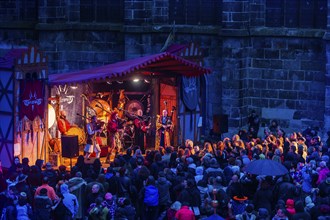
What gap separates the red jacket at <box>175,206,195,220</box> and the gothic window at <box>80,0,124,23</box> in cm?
1672

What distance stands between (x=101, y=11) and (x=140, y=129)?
21.2ft

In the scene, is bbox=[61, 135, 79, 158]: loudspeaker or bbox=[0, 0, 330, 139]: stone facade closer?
bbox=[61, 135, 79, 158]: loudspeaker

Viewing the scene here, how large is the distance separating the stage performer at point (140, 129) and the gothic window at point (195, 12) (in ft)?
16.6

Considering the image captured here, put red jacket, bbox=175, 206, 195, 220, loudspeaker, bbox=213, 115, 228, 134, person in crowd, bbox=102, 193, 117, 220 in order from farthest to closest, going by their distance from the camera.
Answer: loudspeaker, bbox=213, 115, 228, 134
person in crowd, bbox=102, 193, 117, 220
red jacket, bbox=175, 206, 195, 220

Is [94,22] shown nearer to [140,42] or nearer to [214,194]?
[140,42]

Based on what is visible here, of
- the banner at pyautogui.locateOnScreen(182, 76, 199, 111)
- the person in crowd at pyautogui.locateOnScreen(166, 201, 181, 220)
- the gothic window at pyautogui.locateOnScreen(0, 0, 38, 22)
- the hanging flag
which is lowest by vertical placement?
the person in crowd at pyautogui.locateOnScreen(166, 201, 181, 220)

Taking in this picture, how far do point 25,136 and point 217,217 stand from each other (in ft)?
31.0

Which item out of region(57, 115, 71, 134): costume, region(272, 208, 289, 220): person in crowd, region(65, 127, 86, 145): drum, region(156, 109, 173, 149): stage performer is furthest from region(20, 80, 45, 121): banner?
region(272, 208, 289, 220): person in crowd

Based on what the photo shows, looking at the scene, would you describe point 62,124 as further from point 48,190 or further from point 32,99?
point 48,190

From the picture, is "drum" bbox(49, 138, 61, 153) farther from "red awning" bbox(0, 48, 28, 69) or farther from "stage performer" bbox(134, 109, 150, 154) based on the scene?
"red awning" bbox(0, 48, 28, 69)

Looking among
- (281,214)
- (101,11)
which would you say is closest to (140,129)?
(101,11)

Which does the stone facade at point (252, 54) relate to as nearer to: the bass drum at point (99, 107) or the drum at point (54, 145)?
the bass drum at point (99, 107)

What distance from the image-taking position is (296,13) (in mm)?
31422

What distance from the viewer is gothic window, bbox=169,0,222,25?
1256 inches
